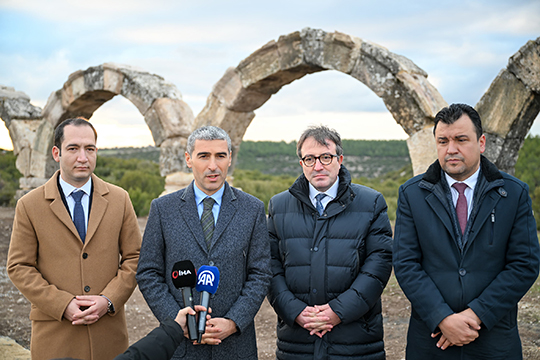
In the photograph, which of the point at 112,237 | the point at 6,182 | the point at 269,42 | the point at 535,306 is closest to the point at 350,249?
the point at 112,237

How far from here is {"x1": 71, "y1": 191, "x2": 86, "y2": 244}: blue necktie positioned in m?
2.66

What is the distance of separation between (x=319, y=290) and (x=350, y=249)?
11.3 inches

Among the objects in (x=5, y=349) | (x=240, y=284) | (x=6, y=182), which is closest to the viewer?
(x=240, y=284)

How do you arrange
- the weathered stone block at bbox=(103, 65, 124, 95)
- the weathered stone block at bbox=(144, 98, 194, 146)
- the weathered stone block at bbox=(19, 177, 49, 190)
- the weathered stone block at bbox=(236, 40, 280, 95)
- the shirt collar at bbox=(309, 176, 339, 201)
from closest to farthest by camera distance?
the shirt collar at bbox=(309, 176, 339, 201)
the weathered stone block at bbox=(236, 40, 280, 95)
the weathered stone block at bbox=(144, 98, 194, 146)
the weathered stone block at bbox=(103, 65, 124, 95)
the weathered stone block at bbox=(19, 177, 49, 190)

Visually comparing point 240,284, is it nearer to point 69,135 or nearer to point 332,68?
point 69,135

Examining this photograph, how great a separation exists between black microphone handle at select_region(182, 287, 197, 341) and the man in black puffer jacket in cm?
61

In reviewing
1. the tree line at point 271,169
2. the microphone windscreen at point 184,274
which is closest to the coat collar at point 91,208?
the microphone windscreen at point 184,274

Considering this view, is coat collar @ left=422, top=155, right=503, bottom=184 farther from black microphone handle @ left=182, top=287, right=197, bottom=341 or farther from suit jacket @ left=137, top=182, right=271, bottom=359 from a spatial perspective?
black microphone handle @ left=182, top=287, right=197, bottom=341

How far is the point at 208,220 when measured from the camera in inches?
101

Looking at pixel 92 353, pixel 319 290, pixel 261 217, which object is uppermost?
pixel 261 217

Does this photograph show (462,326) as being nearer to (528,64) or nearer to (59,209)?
(59,209)

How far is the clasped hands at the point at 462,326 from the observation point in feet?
7.65

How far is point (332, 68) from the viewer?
582 cm

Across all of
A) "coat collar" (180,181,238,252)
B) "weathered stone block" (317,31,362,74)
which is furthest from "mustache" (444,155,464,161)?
"weathered stone block" (317,31,362,74)
